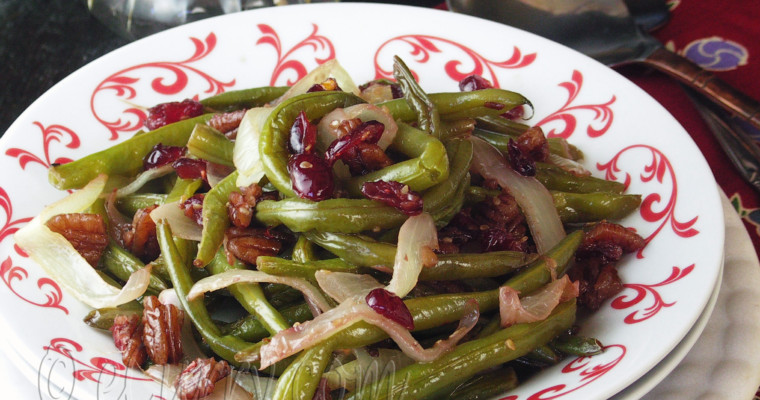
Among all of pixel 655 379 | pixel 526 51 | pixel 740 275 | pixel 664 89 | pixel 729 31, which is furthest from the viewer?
pixel 729 31

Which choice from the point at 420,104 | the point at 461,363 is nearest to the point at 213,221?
the point at 420,104

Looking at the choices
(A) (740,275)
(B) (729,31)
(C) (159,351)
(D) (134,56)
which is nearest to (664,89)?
(B) (729,31)

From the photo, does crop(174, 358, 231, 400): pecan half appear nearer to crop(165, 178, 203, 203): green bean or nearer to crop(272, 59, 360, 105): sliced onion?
crop(165, 178, 203, 203): green bean

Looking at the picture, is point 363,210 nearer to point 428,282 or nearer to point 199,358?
point 428,282

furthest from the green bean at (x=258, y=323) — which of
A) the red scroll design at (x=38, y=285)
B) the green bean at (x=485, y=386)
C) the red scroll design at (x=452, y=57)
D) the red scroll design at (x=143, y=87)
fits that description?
the red scroll design at (x=452, y=57)

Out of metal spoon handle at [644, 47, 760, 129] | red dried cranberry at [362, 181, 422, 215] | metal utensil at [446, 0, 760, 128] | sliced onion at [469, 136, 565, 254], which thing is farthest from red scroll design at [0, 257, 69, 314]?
metal spoon handle at [644, 47, 760, 129]

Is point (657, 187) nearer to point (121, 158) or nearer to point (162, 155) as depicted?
point (162, 155)
